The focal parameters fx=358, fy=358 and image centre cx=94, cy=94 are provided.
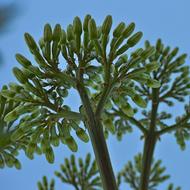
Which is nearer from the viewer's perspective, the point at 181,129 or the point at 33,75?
the point at 33,75

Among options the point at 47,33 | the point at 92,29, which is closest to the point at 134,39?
the point at 92,29

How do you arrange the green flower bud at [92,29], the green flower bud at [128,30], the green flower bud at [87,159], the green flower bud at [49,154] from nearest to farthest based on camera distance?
1. the green flower bud at [92,29]
2. the green flower bud at [128,30]
3. the green flower bud at [49,154]
4. the green flower bud at [87,159]

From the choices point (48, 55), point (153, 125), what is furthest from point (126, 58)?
point (153, 125)

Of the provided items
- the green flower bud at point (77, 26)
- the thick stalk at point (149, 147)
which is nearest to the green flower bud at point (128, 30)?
the green flower bud at point (77, 26)

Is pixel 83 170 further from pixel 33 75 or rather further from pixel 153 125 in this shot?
pixel 33 75

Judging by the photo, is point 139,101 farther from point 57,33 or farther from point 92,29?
point 57,33

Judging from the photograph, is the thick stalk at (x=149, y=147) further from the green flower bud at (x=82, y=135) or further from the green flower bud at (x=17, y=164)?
the green flower bud at (x=17, y=164)

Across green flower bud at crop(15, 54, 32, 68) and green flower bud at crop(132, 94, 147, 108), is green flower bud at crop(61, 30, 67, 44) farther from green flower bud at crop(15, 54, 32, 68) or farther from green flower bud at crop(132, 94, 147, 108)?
green flower bud at crop(132, 94, 147, 108)
